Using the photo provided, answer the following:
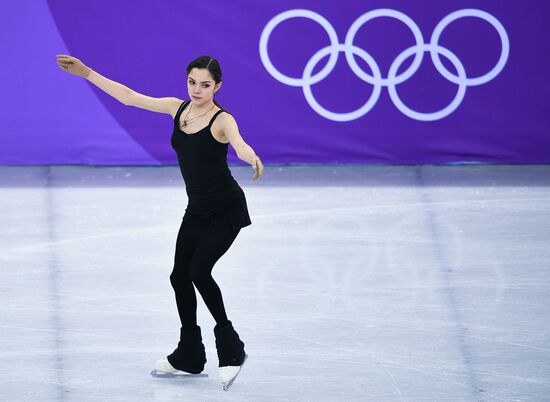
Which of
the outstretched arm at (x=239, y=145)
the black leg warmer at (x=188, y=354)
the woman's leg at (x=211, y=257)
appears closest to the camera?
the outstretched arm at (x=239, y=145)

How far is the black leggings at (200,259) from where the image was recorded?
6.27 metres

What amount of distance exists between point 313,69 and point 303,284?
12.2 feet

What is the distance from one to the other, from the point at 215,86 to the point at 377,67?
5400mm

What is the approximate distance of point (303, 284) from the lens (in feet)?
27.4

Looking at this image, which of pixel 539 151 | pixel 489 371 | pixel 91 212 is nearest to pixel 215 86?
pixel 489 371

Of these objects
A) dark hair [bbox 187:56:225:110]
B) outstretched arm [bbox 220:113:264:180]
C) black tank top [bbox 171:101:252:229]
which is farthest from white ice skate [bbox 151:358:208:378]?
dark hair [bbox 187:56:225:110]

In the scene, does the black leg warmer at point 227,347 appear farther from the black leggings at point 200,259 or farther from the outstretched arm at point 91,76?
the outstretched arm at point 91,76

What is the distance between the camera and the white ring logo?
452 inches

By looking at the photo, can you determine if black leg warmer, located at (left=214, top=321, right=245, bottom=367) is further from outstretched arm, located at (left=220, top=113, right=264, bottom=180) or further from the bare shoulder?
the bare shoulder

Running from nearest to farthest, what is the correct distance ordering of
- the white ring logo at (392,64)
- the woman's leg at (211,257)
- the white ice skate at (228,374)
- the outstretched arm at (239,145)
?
the outstretched arm at (239,145)
the woman's leg at (211,257)
the white ice skate at (228,374)
the white ring logo at (392,64)

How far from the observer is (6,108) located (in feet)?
38.5

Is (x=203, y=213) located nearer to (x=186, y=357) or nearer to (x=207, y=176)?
(x=207, y=176)

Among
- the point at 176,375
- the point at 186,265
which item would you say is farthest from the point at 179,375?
the point at 186,265

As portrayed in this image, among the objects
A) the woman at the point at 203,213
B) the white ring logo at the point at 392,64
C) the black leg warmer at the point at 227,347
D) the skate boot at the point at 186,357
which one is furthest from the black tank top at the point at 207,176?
the white ring logo at the point at 392,64
